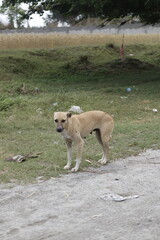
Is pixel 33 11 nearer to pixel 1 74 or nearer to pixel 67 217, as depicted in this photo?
pixel 1 74

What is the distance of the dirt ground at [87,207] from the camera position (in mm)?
4918

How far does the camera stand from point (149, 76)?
19453 mm

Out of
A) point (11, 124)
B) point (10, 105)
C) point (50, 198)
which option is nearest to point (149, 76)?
point (10, 105)

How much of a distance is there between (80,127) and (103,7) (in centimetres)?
1049

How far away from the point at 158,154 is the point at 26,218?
3798mm

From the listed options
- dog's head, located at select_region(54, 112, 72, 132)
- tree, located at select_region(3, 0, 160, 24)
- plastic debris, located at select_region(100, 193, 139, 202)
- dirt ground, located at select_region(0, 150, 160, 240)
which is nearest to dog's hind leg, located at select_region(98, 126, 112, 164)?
dirt ground, located at select_region(0, 150, 160, 240)

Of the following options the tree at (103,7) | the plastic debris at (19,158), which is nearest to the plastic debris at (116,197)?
the plastic debris at (19,158)

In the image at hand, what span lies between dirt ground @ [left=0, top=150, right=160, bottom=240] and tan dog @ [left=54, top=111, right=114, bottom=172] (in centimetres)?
45

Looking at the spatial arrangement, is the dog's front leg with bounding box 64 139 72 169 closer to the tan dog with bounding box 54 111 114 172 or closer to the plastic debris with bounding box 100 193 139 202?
the tan dog with bounding box 54 111 114 172

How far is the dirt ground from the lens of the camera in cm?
492

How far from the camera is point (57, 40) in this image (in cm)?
2750

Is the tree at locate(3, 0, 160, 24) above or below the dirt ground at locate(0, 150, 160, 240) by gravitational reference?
above

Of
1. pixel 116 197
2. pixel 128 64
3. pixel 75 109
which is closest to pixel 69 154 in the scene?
pixel 116 197

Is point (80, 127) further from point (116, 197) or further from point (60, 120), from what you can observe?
point (116, 197)
